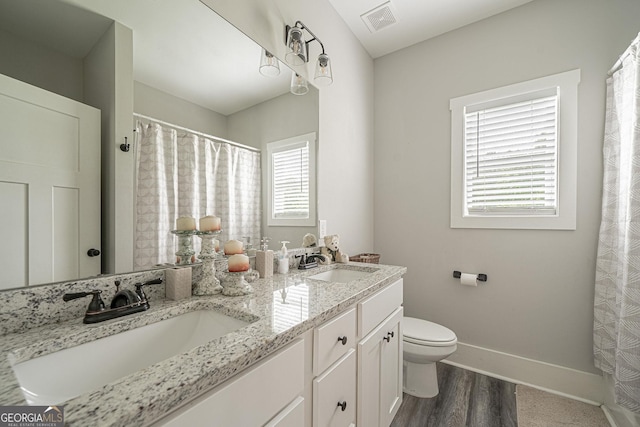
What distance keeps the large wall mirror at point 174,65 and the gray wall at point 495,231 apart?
110cm

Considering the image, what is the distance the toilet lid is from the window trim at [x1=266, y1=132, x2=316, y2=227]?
100 cm

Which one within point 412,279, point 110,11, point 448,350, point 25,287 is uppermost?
point 110,11

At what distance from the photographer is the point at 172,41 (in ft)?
3.42

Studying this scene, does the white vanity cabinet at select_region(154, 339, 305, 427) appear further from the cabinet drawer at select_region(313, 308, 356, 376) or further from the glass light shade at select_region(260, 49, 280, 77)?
the glass light shade at select_region(260, 49, 280, 77)

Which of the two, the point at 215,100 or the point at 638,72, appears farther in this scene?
the point at 638,72

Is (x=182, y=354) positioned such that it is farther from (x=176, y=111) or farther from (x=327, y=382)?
(x=176, y=111)

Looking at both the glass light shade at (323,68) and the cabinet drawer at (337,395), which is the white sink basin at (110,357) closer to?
the cabinet drawer at (337,395)

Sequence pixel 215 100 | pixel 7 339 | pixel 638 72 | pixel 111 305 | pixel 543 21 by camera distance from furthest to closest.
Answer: pixel 543 21 < pixel 638 72 < pixel 215 100 < pixel 111 305 < pixel 7 339

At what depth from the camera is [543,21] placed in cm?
187

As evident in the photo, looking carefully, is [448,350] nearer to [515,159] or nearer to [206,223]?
[515,159]

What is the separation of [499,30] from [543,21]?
263 mm

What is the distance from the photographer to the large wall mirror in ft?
2.33

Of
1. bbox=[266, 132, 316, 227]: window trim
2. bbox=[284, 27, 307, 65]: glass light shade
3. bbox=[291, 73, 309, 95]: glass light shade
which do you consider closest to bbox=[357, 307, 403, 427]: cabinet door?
bbox=[266, 132, 316, 227]: window trim

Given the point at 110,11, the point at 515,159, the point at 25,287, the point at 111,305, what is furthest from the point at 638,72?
the point at 25,287
